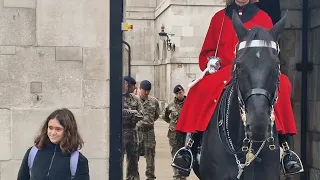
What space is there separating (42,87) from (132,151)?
414 cm

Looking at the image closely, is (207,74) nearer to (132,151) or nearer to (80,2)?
(80,2)

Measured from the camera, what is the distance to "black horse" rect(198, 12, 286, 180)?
3.94 m

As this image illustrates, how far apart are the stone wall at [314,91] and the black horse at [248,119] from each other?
3195 millimetres

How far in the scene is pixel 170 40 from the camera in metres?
25.8

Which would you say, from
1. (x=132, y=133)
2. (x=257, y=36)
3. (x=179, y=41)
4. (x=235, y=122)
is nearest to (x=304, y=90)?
(x=132, y=133)

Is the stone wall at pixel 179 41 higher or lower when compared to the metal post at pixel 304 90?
higher

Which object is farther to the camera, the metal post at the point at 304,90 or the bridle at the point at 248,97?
the metal post at the point at 304,90

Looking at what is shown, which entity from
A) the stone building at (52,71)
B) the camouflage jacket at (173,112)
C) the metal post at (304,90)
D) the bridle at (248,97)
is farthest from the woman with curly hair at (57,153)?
the camouflage jacket at (173,112)

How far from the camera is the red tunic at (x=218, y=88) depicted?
16.9 ft

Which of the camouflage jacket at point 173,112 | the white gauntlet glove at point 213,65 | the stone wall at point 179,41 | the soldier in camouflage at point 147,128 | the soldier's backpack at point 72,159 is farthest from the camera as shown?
the stone wall at point 179,41

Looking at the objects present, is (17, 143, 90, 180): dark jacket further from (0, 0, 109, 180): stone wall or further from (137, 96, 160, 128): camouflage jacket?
(137, 96, 160, 128): camouflage jacket

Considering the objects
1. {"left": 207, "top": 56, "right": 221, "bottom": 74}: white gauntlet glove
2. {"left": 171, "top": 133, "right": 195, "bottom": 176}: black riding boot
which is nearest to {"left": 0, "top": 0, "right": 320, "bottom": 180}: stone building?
{"left": 171, "top": 133, "right": 195, "bottom": 176}: black riding boot

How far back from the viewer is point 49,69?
579 cm

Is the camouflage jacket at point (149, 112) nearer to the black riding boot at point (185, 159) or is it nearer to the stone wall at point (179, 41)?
the black riding boot at point (185, 159)
